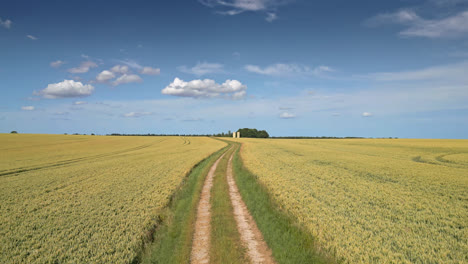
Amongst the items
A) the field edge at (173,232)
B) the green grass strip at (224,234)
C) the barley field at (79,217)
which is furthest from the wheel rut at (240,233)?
the barley field at (79,217)

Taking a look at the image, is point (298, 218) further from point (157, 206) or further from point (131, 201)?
point (131, 201)

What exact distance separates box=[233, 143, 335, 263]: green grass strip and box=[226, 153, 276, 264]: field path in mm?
211

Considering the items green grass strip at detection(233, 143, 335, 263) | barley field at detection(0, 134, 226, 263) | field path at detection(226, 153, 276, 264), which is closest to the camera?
barley field at detection(0, 134, 226, 263)

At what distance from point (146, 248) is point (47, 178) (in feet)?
59.4

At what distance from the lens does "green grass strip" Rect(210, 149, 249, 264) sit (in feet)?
26.5

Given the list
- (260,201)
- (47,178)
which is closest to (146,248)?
(260,201)

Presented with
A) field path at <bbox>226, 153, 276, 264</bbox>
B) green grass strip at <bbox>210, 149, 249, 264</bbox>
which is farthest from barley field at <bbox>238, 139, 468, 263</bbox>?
green grass strip at <bbox>210, 149, 249, 264</bbox>

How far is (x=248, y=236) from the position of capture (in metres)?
9.78

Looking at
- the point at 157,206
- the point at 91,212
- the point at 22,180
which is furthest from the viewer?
the point at 22,180

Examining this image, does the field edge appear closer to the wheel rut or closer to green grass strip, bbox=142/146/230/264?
green grass strip, bbox=142/146/230/264

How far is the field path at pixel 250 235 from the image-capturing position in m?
8.20

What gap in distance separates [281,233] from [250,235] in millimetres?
1270

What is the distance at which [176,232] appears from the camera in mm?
10102

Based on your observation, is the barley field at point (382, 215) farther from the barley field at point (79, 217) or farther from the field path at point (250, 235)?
the barley field at point (79, 217)
